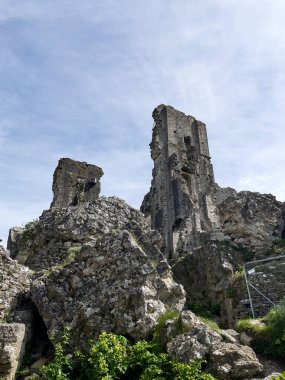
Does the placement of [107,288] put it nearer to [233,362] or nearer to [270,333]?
[233,362]

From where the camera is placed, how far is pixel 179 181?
2888 cm

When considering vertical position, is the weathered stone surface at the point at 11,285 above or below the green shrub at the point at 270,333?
above

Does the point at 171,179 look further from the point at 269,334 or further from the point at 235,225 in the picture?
the point at 269,334

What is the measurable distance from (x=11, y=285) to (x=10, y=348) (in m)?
2.02

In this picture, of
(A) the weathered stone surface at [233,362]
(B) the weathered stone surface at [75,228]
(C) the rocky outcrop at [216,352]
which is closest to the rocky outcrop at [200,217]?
(B) the weathered stone surface at [75,228]

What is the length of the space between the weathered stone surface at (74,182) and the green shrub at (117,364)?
49.1 feet

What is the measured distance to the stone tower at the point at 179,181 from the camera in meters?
26.3

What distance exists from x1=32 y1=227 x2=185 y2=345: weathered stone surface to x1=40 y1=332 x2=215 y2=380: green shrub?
493mm

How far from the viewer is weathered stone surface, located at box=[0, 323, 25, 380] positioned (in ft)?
22.1

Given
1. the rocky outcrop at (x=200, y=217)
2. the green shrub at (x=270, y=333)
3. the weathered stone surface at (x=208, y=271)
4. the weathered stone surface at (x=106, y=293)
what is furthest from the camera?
the rocky outcrop at (x=200, y=217)

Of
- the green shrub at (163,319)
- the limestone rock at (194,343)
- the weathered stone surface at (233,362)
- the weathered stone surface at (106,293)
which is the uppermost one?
the weathered stone surface at (106,293)

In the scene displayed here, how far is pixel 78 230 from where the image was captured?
35.0 ft

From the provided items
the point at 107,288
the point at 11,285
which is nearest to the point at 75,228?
the point at 11,285

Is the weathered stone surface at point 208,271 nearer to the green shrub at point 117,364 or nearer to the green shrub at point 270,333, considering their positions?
the green shrub at point 270,333
